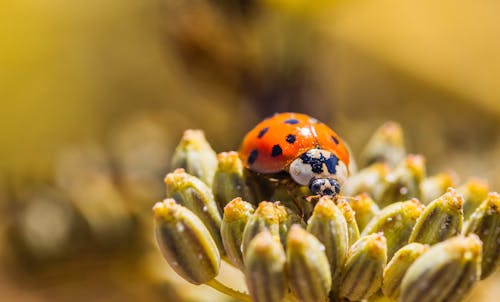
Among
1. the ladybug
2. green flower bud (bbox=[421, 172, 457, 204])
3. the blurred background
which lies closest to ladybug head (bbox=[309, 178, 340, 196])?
the ladybug

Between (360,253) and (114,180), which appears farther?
(114,180)

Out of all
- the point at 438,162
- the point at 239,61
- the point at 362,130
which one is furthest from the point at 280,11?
the point at 438,162

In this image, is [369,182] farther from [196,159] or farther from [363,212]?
[196,159]

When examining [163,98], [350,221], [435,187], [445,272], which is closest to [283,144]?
[350,221]

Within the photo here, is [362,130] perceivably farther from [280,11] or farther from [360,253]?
[360,253]

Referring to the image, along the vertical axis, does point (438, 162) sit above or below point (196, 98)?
below

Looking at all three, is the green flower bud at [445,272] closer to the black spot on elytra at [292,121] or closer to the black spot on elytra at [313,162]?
the black spot on elytra at [313,162]
